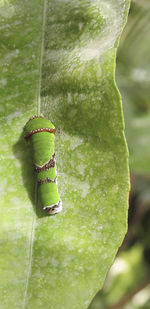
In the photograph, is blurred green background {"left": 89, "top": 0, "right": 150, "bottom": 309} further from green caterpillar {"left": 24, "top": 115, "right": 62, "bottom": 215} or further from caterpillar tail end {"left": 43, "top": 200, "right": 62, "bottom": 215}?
caterpillar tail end {"left": 43, "top": 200, "right": 62, "bottom": 215}

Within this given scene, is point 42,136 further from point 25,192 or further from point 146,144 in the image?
point 146,144

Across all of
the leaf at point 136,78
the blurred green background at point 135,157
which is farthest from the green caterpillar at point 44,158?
the leaf at point 136,78

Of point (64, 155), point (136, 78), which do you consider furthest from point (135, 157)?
point (64, 155)

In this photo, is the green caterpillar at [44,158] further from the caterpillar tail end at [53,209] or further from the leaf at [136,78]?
the leaf at [136,78]

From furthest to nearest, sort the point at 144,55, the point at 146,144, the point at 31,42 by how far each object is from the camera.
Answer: the point at 144,55
the point at 146,144
the point at 31,42

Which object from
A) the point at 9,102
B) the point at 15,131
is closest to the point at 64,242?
the point at 15,131

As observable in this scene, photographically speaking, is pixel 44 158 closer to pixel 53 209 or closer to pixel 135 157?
pixel 53 209

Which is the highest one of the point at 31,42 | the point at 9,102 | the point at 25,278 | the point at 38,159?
the point at 31,42
